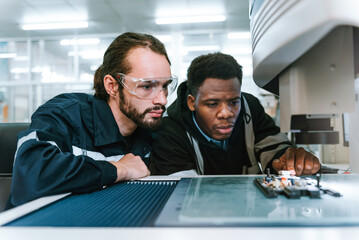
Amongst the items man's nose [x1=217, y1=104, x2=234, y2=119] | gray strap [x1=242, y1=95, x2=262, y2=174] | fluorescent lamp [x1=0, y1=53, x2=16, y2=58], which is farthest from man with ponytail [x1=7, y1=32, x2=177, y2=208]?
fluorescent lamp [x1=0, y1=53, x2=16, y2=58]

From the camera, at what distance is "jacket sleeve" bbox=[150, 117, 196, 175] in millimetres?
1251

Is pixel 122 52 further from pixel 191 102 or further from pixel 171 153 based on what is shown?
pixel 171 153

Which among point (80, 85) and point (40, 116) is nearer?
point (40, 116)

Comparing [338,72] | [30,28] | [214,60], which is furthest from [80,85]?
[338,72]

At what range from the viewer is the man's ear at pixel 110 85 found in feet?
4.26

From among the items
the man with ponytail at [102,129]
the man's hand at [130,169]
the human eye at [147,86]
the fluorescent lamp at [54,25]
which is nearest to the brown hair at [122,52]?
the man with ponytail at [102,129]

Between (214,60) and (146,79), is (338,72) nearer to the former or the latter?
(146,79)

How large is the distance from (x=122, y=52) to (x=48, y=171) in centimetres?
72

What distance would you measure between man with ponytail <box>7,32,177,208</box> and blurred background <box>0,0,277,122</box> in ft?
9.96

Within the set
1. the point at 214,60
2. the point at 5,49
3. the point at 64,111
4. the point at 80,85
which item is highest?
the point at 5,49

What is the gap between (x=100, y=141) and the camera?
1.11 metres

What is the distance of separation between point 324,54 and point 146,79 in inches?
28.2

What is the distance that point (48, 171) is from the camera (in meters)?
0.75
